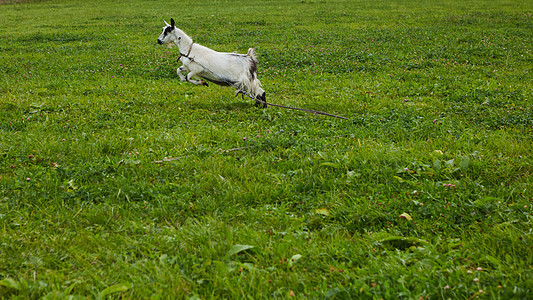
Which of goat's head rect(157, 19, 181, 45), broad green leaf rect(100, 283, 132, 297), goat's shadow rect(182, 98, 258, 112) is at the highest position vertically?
goat's head rect(157, 19, 181, 45)

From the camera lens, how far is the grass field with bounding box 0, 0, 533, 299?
3320mm

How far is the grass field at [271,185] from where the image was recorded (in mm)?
3320

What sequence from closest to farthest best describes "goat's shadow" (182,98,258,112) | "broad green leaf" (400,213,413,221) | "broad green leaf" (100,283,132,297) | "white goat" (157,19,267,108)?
"broad green leaf" (100,283,132,297)
"broad green leaf" (400,213,413,221)
"white goat" (157,19,267,108)
"goat's shadow" (182,98,258,112)

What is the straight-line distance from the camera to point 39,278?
11.1ft

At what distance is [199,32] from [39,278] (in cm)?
1787

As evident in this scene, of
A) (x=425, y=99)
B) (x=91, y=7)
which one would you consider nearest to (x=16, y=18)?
(x=91, y=7)

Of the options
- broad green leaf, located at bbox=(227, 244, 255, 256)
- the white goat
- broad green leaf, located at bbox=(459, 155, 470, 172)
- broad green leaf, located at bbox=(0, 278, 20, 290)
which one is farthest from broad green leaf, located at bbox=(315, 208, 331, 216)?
the white goat

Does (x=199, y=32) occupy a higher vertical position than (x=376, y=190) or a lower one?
higher

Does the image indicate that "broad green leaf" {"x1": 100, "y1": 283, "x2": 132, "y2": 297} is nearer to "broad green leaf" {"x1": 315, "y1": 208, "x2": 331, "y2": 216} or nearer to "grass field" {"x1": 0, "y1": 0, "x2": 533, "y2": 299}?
"grass field" {"x1": 0, "y1": 0, "x2": 533, "y2": 299}

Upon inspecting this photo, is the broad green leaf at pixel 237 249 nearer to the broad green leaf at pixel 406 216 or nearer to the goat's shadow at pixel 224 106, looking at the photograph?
the broad green leaf at pixel 406 216

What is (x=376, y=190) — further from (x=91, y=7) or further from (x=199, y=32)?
(x=91, y=7)

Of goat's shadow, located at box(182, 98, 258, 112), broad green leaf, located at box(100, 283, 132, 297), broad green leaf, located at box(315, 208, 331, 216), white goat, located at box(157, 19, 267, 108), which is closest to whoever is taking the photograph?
broad green leaf, located at box(100, 283, 132, 297)

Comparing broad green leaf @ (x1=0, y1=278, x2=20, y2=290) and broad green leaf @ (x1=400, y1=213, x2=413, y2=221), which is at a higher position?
broad green leaf @ (x1=400, y1=213, x2=413, y2=221)

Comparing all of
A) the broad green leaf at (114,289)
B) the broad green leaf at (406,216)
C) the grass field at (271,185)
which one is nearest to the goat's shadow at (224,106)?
the grass field at (271,185)
